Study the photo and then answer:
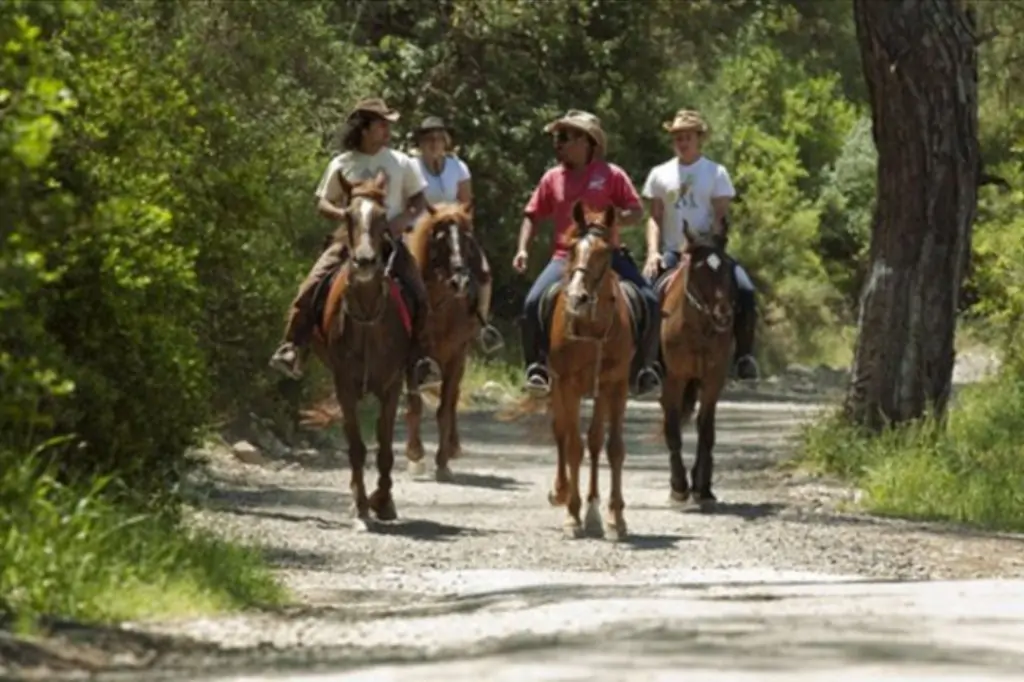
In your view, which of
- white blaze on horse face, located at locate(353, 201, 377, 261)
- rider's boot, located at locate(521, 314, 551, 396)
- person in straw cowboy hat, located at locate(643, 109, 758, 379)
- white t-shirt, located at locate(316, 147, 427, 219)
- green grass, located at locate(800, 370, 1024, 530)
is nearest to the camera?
white blaze on horse face, located at locate(353, 201, 377, 261)

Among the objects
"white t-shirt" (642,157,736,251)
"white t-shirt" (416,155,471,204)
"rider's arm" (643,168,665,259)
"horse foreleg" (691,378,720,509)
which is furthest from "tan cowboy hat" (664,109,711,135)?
"white t-shirt" (416,155,471,204)

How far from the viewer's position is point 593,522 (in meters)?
20.5

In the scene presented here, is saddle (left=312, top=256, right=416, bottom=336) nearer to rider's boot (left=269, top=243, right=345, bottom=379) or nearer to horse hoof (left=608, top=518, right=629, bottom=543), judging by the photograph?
rider's boot (left=269, top=243, right=345, bottom=379)

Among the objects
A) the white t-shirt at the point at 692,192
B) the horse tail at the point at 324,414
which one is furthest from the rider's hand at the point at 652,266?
the horse tail at the point at 324,414

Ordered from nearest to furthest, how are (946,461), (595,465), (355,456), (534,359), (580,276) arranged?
1. (580,276)
2. (595,465)
3. (534,359)
4. (355,456)
5. (946,461)

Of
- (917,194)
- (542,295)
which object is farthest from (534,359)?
(917,194)

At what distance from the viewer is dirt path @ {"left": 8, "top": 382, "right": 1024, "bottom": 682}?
40.2 feet

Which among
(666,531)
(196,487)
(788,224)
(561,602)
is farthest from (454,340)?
(788,224)

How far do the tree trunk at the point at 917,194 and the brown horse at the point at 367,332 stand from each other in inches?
239

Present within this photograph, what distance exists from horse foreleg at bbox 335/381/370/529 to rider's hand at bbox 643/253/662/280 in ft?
9.38

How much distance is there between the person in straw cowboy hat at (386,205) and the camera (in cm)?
2178

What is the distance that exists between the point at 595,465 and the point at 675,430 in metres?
3.20

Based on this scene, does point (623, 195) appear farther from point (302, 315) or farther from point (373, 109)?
point (302, 315)

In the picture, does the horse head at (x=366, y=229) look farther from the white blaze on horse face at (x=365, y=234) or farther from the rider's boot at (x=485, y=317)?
the rider's boot at (x=485, y=317)
